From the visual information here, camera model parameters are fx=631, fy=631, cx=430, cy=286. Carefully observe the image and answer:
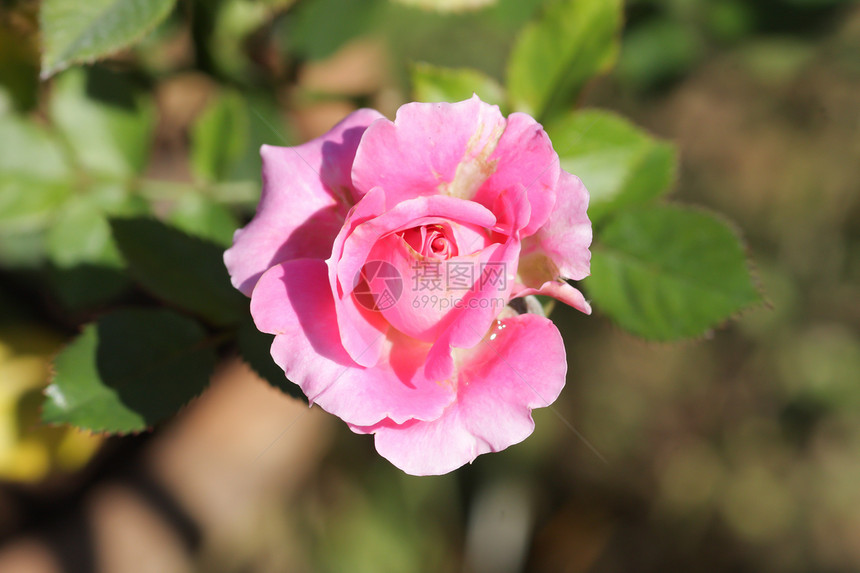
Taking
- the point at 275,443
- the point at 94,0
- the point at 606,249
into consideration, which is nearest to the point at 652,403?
the point at 275,443

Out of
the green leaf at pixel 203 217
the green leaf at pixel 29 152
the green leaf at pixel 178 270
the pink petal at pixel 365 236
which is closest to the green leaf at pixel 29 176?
the green leaf at pixel 29 152

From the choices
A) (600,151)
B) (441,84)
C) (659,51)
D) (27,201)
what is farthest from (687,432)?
(27,201)

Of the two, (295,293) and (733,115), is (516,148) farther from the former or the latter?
(733,115)

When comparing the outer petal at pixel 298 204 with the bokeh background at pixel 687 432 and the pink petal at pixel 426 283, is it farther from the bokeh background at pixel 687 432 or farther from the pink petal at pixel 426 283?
the bokeh background at pixel 687 432

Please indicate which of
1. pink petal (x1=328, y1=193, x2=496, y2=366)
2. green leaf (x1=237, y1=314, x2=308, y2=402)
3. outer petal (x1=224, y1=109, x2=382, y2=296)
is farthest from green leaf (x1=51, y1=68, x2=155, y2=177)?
pink petal (x1=328, y1=193, x2=496, y2=366)

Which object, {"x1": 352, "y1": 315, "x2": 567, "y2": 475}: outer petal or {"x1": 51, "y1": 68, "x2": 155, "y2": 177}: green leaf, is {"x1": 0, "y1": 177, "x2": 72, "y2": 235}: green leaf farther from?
{"x1": 352, "y1": 315, "x2": 567, "y2": 475}: outer petal

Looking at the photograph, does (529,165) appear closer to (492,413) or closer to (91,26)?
(492,413)
